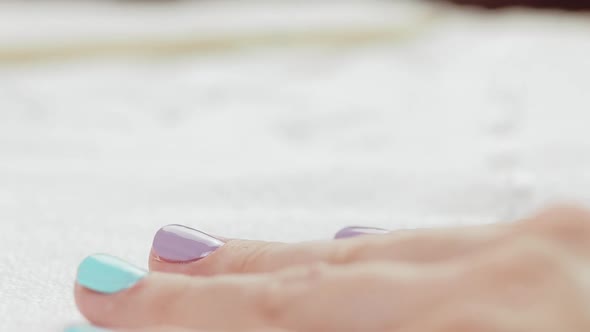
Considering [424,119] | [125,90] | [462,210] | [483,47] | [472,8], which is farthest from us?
[472,8]

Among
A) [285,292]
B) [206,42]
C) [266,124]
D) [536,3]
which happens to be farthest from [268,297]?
[536,3]

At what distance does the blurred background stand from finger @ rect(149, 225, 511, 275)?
8cm

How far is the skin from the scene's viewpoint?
0.39 meters

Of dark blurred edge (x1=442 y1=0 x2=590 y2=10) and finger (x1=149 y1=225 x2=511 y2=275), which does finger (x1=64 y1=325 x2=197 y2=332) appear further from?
dark blurred edge (x1=442 y1=0 x2=590 y2=10)

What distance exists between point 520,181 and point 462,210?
0.30 feet

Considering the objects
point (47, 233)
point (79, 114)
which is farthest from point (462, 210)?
point (79, 114)

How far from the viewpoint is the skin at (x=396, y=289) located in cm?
39

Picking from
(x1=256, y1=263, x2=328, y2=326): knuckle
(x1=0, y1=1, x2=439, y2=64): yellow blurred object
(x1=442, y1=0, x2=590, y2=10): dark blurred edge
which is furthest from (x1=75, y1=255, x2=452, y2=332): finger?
(x1=442, y1=0, x2=590, y2=10): dark blurred edge

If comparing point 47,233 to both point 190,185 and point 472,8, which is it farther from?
point 472,8

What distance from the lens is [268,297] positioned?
0.45 meters

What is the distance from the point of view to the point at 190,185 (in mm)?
894

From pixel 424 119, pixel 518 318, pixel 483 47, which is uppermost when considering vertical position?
pixel 483 47

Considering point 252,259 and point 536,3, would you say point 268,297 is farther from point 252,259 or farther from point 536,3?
point 536,3

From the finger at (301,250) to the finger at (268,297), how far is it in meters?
0.02
